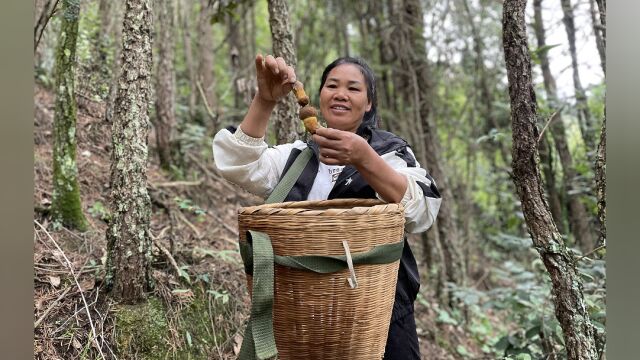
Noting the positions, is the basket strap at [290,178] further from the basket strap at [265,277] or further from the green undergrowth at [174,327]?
the green undergrowth at [174,327]

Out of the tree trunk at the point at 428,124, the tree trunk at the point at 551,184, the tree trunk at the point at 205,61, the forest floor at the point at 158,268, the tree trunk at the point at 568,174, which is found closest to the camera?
the forest floor at the point at 158,268

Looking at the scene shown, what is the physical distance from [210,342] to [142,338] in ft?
1.70

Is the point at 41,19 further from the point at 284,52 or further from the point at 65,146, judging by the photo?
the point at 284,52

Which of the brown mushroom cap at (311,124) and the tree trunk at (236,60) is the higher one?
the tree trunk at (236,60)

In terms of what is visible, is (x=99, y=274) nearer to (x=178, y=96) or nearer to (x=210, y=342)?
(x=210, y=342)

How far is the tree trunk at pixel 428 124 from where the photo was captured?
591 cm

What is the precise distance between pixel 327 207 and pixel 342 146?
289 mm

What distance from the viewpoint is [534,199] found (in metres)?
2.61

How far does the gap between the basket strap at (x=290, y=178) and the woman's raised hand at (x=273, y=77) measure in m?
0.23

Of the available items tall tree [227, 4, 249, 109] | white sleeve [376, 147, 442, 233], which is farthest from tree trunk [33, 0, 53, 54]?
tall tree [227, 4, 249, 109]

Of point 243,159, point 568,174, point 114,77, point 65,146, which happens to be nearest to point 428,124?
point 568,174

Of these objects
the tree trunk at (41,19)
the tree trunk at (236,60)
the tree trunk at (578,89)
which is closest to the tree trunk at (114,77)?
the tree trunk at (41,19)

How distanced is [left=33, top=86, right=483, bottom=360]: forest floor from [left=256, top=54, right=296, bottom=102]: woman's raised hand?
1.51 meters

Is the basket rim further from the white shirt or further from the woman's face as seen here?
the woman's face
